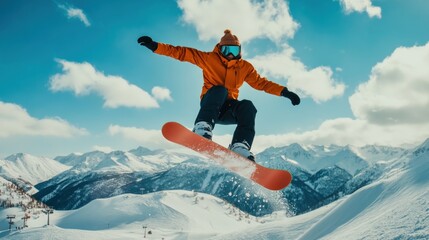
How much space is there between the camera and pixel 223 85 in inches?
287

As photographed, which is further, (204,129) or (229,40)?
(229,40)

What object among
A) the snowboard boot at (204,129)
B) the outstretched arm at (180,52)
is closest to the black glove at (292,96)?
the outstretched arm at (180,52)

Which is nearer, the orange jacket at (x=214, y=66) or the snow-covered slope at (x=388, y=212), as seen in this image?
the snow-covered slope at (x=388, y=212)

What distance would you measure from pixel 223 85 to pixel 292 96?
56.2 inches

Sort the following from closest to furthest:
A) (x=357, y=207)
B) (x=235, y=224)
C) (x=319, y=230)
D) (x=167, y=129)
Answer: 1. (x=167, y=129)
2. (x=357, y=207)
3. (x=319, y=230)
4. (x=235, y=224)

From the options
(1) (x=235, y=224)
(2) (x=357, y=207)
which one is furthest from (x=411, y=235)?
(1) (x=235, y=224)

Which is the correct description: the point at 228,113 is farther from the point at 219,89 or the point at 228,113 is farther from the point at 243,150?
the point at 243,150

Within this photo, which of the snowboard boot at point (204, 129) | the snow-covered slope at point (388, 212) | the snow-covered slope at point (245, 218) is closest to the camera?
the snowboard boot at point (204, 129)

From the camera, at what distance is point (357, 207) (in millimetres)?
15961

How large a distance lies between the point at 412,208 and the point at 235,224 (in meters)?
114

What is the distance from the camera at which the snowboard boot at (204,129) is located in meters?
6.65

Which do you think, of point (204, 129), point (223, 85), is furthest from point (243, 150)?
point (223, 85)

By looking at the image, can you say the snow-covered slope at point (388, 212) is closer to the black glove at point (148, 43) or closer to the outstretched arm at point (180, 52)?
the outstretched arm at point (180, 52)

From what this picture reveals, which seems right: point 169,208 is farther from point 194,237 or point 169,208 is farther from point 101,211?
point 194,237
